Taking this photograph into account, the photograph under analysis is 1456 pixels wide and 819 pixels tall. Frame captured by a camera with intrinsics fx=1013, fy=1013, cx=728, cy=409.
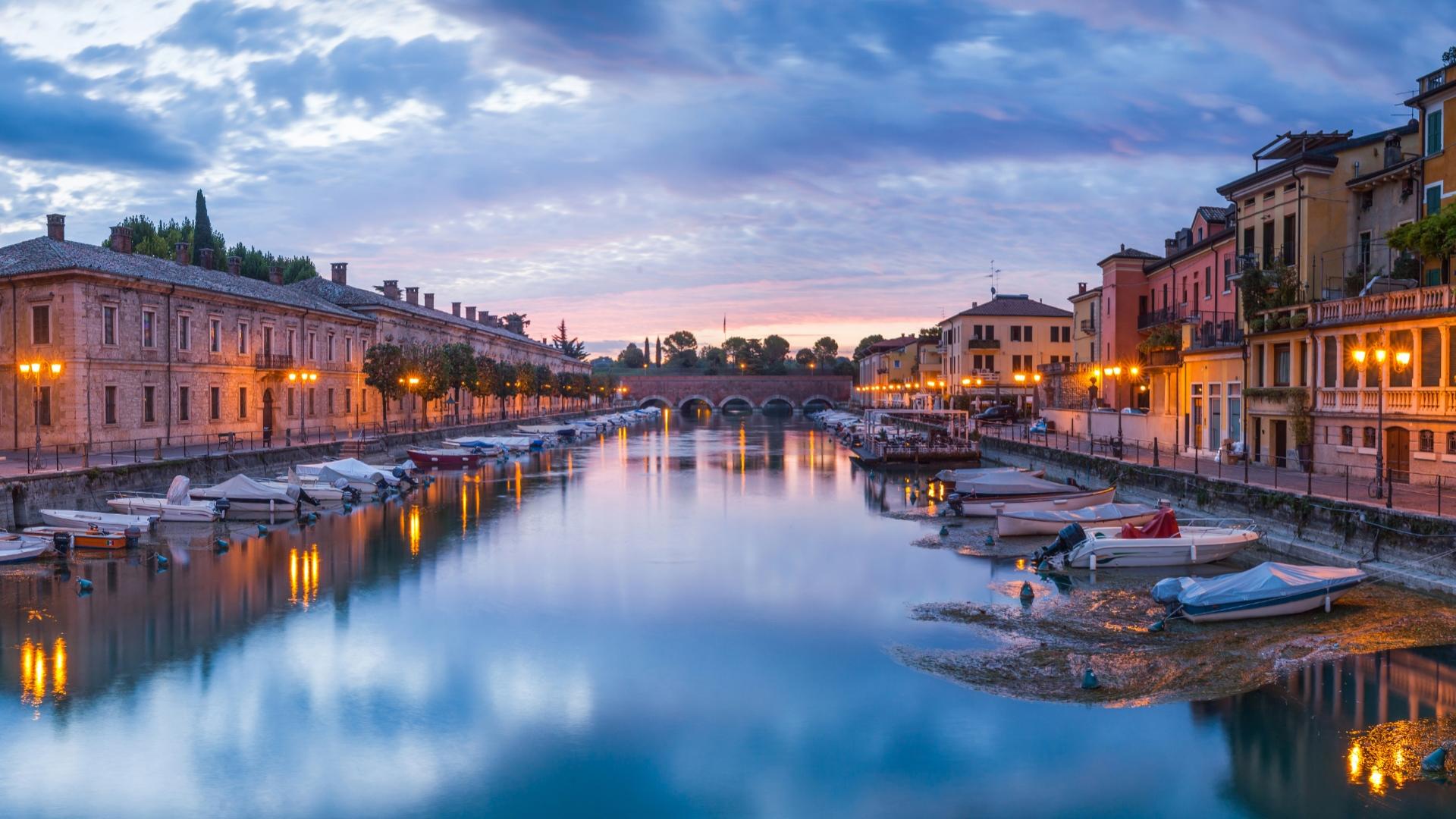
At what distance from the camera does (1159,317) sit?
5225 cm

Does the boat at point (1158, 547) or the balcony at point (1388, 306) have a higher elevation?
the balcony at point (1388, 306)

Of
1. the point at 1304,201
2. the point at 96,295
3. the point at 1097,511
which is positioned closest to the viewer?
the point at 1097,511

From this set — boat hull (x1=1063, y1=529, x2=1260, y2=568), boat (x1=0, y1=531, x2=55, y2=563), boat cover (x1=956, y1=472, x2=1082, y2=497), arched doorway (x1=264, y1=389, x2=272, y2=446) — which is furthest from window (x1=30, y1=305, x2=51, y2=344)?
boat hull (x1=1063, y1=529, x2=1260, y2=568)

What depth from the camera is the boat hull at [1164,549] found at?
2572 cm

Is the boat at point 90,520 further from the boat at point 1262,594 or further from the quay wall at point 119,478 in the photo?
the boat at point 1262,594

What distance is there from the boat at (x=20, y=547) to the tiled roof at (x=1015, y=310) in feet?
242

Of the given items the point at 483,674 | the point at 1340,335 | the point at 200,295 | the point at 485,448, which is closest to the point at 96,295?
the point at 200,295

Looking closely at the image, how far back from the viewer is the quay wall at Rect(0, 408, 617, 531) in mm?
29625

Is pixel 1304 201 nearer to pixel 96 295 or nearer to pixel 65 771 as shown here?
pixel 65 771

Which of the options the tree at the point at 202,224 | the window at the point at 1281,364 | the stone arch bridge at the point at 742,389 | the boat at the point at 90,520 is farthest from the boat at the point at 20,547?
the stone arch bridge at the point at 742,389

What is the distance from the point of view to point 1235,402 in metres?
38.0

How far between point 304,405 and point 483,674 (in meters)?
46.4

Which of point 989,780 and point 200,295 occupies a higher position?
point 200,295

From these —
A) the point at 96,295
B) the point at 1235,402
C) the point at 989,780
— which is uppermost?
the point at 96,295
